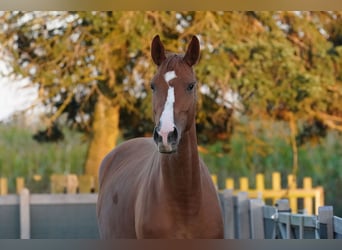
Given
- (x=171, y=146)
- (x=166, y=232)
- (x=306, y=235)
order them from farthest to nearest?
1. (x=306, y=235)
2. (x=166, y=232)
3. (x=171, y=146)

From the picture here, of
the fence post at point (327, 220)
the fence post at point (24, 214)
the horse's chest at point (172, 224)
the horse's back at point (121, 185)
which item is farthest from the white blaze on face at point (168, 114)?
the fence post at point (24, 214)

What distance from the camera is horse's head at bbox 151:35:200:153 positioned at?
3475 mm

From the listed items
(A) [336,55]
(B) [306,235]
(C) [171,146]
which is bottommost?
(B) [306,235]

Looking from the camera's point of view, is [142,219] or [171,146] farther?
[142,219]

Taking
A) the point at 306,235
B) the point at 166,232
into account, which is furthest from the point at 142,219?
the point at 306,235

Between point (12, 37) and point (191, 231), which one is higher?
point (12, 37)

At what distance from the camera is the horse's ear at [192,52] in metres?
3.80

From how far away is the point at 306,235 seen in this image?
491 cm

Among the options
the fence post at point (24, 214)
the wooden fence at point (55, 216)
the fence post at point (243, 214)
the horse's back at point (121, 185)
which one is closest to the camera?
the horse's back at point (121, 185)

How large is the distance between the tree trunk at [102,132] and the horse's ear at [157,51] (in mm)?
4464

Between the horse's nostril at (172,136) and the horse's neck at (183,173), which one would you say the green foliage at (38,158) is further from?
the horse's nostril at (172,136)

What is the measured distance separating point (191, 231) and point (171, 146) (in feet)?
1.48
